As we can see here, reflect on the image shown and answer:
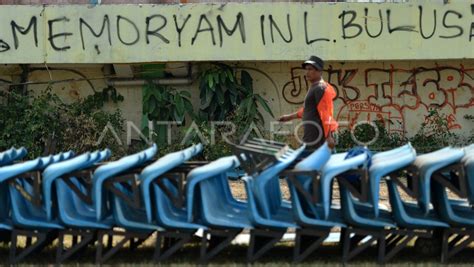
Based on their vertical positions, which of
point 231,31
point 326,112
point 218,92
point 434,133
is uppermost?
point 231,31

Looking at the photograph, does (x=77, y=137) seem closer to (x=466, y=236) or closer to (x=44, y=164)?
(x=44, y=164)

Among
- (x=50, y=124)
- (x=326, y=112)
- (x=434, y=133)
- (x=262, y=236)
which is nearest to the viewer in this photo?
(x=262, y=236)

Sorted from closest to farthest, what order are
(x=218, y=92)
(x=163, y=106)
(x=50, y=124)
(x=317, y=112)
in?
1. (x=317, y=112)
2. (x=50, y=124)
3. (x=218, y=92)
4. (x=163, y=106)

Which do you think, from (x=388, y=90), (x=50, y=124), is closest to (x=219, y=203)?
(x=50, y=124)

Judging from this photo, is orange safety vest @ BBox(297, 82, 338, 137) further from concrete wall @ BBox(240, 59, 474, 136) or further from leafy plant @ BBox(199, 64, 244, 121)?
concrete wall @ BBox(240, 59, 474, 136)

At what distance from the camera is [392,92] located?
12766 mm

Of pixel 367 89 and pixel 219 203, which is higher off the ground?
pixel 367 89

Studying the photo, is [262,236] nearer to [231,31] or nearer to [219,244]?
[219,244]

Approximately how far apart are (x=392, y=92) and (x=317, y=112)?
588 centimetres

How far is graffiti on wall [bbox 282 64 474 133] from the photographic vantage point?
1272 cm

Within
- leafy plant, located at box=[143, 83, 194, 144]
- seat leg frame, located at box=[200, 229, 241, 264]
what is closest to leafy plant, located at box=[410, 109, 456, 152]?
leafy plant, located at box=[143, 83, 194, 144]

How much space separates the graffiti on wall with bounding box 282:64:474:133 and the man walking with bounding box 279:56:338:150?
550 cm

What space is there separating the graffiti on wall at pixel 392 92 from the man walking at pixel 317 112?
5500 mm

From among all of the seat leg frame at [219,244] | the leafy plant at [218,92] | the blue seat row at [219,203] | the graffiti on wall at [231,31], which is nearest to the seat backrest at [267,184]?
the blue seat row at [219,203]
